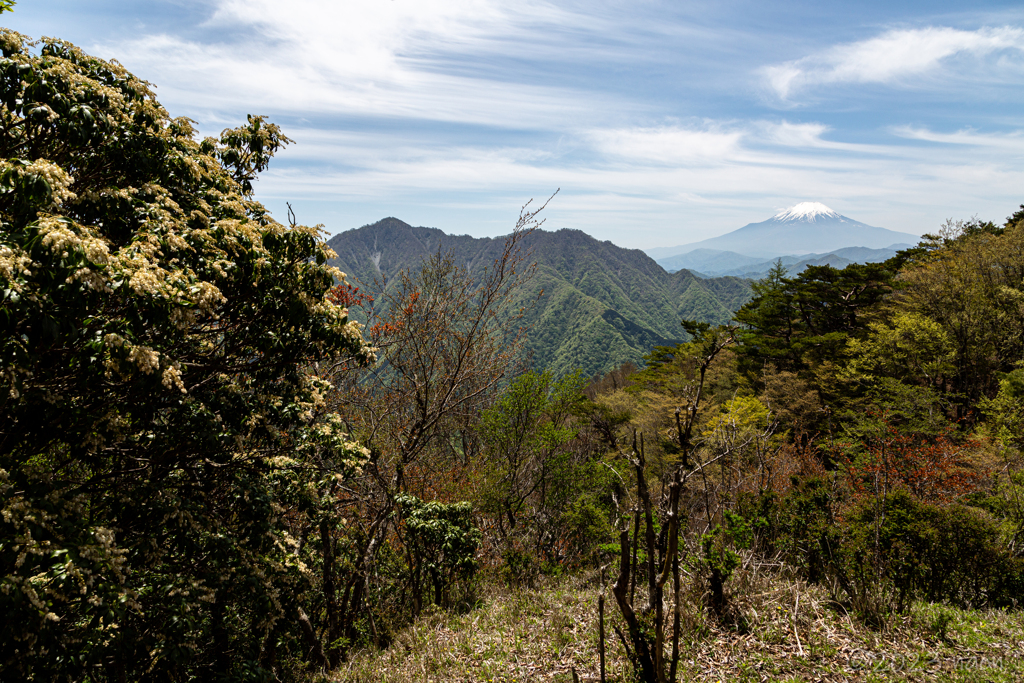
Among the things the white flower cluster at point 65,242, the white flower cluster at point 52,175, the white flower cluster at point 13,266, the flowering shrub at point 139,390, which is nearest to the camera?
the white flower cluster at point 13,266

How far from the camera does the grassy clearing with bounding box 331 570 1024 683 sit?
4.14m

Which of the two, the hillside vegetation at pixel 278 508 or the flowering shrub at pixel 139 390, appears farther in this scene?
→ the hillside vegetation at pixel 278 508

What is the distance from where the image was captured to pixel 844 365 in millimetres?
26641

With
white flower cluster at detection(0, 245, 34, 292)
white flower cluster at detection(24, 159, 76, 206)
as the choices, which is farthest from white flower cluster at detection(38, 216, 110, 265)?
white flower cluster at detection(24, 159, 76, 206)

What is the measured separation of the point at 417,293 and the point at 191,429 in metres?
5.11

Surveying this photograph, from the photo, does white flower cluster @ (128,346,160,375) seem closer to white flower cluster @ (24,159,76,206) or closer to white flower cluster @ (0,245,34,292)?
white flower cluster @ (0,245,34,292)

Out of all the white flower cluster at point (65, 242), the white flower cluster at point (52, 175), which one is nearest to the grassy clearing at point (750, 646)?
the white flower cluster at point (65, 242)

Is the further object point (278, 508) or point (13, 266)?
point (278, 508)

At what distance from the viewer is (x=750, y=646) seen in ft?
15.0

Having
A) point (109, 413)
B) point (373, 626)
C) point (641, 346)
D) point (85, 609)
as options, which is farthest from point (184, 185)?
point (641, 346)

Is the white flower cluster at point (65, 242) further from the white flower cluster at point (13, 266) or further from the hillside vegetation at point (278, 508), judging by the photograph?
the white flower cluster at point (13, 266)

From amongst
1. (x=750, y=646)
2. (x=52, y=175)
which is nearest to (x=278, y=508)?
(x=52, y=175)

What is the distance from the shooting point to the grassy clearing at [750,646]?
4.14 m

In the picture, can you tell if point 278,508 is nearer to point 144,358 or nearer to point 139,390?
point 139,390
